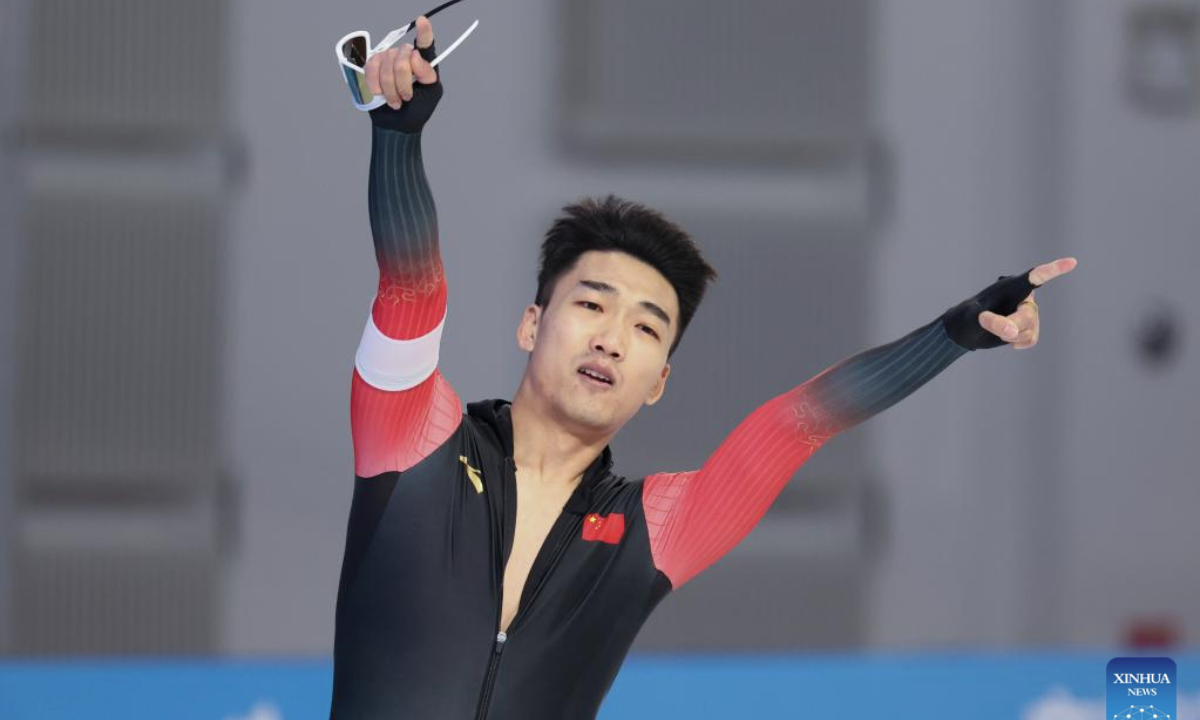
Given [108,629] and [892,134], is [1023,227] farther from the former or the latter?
[108,629]

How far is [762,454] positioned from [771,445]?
0.02 m

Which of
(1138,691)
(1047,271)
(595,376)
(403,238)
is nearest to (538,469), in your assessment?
(595,376)

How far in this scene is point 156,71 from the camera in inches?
126

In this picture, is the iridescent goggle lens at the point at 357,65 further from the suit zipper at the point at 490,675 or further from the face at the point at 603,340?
the suit zipper at the point at 490,675

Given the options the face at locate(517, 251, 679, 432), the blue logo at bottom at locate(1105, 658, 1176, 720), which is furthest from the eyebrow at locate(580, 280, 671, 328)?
the blue logo at bottom at locate(1105, 658, 1176, 720)

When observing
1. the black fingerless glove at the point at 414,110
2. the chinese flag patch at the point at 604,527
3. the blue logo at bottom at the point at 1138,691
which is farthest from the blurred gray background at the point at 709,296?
the black fingerless glove at the point at 414,110

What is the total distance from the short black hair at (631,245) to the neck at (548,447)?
17 centimetres

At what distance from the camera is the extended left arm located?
1.81 metres

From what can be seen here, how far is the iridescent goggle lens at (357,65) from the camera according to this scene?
159 centimetres

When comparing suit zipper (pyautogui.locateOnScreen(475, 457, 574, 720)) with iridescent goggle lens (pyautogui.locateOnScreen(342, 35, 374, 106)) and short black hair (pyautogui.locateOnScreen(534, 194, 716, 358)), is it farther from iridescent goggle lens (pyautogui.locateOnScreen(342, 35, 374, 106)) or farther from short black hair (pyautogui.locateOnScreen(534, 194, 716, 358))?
iridescent goggle lens (pyautogui.locateOnScreen(342, 35, 374, 106))

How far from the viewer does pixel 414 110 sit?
1592 mm

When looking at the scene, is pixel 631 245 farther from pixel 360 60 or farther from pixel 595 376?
pixel 360 60

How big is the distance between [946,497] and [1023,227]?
642 millimetres

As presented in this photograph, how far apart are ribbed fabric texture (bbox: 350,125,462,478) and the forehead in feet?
0.80
